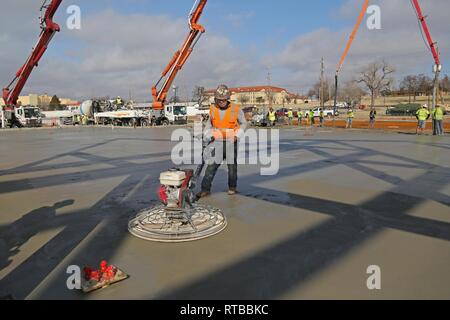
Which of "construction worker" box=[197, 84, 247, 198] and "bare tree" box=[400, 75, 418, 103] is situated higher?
"bare tree" box=[400, 75, 418, 103]

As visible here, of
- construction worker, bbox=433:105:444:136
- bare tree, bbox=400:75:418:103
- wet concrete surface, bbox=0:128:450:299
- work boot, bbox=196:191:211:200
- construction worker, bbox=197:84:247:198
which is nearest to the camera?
wet concrete surface, bbox=0:128:450:299

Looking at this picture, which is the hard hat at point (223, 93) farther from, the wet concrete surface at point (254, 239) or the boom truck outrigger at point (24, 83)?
the boom truck outrigger at point (24, 83)

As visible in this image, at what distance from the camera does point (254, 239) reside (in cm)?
360

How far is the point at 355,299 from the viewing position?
8.09 ft

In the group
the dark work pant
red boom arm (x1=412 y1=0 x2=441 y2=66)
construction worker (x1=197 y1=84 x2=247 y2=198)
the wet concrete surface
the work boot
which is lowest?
the wet concrete surface

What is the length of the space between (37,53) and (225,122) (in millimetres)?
27623

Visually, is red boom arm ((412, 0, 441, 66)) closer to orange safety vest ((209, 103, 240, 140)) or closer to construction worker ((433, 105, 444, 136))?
construction worker ((433, 105, 444, 136))

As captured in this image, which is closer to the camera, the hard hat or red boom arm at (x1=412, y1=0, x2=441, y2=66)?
the hard hat

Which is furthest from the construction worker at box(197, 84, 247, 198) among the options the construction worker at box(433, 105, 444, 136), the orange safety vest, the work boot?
the construction worker at box(433, 105, 444, 136)

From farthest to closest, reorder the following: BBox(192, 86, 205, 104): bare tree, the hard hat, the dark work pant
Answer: BBox(192, 86, 205, 104): bare tree
the dark work pant
the hard hat

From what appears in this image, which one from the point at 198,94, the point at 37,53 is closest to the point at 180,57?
the point at 37,53

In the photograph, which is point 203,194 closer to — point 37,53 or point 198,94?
point 37,53

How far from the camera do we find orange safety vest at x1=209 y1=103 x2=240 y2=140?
5082 mm

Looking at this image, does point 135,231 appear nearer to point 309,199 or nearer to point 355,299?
point 355,299
